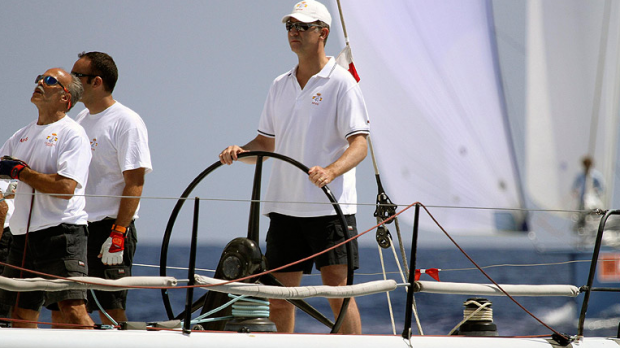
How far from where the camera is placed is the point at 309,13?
3.03 meters

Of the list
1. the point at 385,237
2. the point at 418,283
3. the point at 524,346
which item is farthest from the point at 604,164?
the point at 418,283

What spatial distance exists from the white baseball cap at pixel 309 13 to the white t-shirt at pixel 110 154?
77 cm

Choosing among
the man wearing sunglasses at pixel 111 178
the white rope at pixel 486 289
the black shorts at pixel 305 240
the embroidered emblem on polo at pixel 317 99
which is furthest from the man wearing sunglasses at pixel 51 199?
the white rope at pixel 486 289

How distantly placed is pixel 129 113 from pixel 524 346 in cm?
173

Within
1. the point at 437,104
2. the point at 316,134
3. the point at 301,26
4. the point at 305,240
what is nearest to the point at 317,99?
the point at 316,134

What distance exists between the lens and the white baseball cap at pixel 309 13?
3010 mm

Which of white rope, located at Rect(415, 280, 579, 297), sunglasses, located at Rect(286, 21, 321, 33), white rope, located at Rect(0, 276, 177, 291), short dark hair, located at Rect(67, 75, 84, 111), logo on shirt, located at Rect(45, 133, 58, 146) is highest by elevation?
sunglasses, located at Rect(286, 21, 321, 33)

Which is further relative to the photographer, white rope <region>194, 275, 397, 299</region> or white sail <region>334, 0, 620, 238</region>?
white sail <region>334, 0, 620, 238</region>

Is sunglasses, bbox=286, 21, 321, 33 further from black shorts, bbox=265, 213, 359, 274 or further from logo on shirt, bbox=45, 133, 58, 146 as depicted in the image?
logo on shirt, bbox=45, 133, 58, 146

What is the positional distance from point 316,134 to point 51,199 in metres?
0.94

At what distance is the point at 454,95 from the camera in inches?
176

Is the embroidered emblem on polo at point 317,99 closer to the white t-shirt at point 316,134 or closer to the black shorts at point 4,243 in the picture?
the white t-shirt at point 316,134

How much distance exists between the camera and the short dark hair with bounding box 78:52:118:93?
348cm

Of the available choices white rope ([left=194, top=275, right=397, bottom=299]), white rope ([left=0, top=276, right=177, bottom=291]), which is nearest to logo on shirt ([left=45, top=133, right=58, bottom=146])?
white rope ([left=0, top=276, right=177, bottom=291])
